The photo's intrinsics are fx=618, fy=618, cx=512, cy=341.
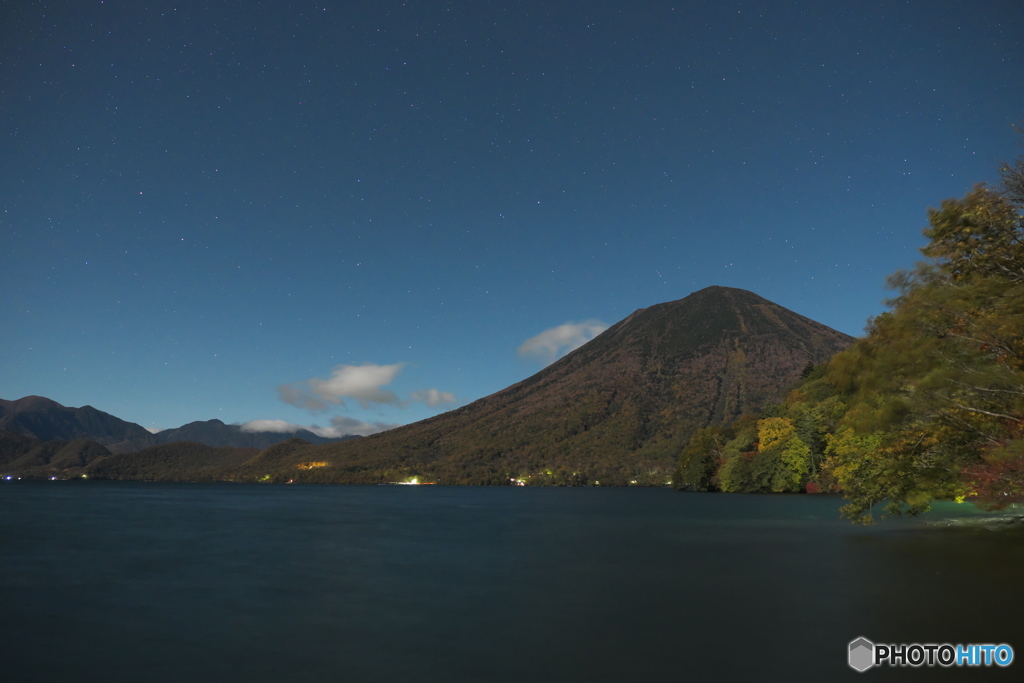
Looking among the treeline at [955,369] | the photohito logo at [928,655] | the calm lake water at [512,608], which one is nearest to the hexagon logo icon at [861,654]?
the photohito logo at [928,655]

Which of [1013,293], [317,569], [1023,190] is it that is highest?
[1023,190]

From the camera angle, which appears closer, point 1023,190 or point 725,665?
point 725,665

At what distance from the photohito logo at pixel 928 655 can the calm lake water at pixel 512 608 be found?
1.33 feet

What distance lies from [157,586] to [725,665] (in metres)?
20.4

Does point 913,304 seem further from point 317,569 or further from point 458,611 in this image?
point 317,569

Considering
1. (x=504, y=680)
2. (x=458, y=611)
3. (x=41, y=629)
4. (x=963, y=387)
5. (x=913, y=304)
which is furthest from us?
(x=913, y=304)

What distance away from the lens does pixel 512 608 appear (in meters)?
17.4

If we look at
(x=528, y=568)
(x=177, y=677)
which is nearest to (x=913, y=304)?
(x=528, y=568)

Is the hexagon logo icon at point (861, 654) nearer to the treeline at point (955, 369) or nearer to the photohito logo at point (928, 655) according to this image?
the photohito logo at point (928, 655)

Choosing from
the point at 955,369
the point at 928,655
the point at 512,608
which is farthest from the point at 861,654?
the point at 955,369

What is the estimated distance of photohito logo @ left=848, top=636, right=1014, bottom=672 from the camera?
11000 millimetres

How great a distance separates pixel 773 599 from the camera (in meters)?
17.5

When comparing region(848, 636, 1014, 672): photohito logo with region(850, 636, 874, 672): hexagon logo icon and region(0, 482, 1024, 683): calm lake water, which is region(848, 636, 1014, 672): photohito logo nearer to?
region(850, 636, 874, 672): hexagon logo icon

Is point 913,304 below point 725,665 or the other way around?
the other way around
